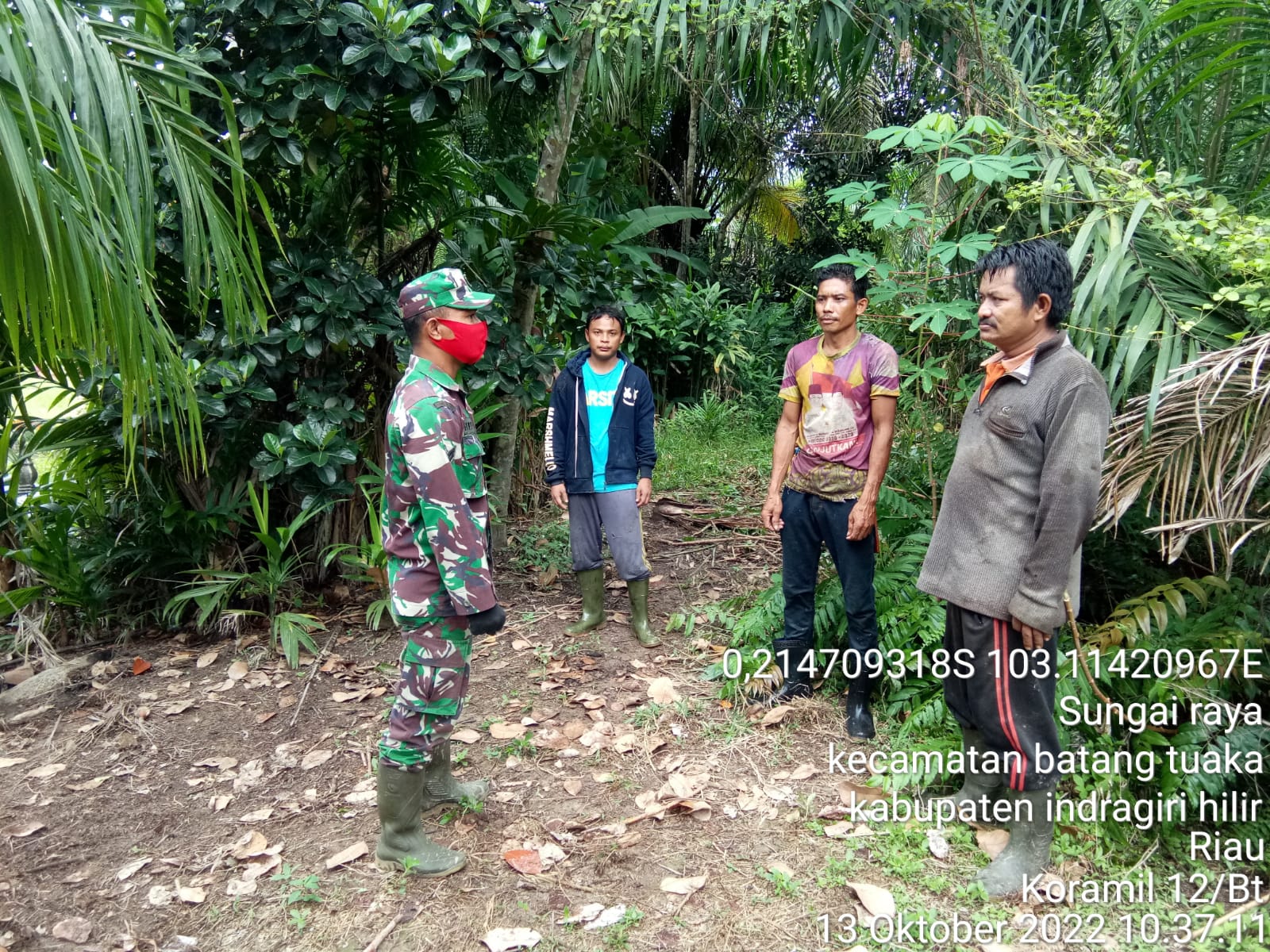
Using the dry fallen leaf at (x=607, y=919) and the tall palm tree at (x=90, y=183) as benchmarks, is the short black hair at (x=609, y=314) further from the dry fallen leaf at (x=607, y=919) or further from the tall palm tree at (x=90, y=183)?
the dry fallen leaf at (x=607, y=919)

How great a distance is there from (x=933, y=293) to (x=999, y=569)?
1.70 meters

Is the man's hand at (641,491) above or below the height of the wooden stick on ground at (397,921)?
above

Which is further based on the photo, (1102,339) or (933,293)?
(933,293)

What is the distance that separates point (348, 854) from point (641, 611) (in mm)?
2069

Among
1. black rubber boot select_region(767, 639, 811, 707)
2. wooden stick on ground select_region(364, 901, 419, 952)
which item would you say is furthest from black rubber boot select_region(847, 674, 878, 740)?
wooden stick on ground select_region(364, 901, 419, 952)

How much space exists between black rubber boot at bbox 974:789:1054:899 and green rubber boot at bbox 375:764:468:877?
1784mm

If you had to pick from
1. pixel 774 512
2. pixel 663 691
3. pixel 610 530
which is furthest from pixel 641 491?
pixel 663 691

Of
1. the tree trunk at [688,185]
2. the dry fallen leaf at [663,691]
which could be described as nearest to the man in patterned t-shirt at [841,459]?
the dry fallen leaf at [663,691]

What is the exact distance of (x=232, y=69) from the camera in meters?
4.15

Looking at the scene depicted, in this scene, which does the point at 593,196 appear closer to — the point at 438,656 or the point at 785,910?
the point at 438,656

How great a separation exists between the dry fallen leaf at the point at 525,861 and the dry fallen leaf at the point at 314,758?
1.15 m

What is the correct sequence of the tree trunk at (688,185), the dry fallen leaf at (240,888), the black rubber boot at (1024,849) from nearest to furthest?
the black rubber boot at (1024,849)
the dry fallen leaf at (240,888)
the tree trunk at (688,185)

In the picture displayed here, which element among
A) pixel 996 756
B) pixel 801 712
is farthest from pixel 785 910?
pixel 801 712

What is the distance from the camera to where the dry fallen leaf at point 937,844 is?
302 centimetres
